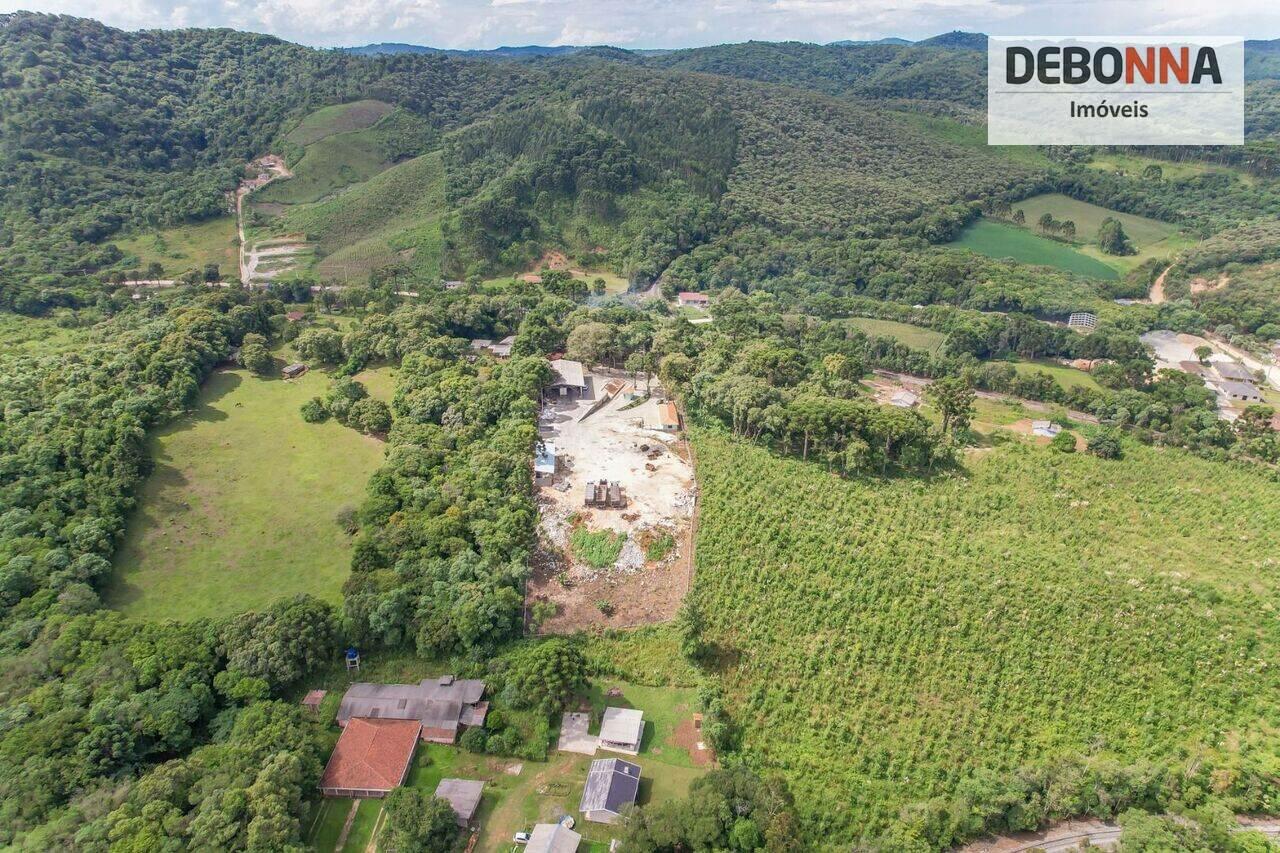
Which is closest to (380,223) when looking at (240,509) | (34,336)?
(34,336)

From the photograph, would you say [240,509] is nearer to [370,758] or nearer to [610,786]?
[370,758]

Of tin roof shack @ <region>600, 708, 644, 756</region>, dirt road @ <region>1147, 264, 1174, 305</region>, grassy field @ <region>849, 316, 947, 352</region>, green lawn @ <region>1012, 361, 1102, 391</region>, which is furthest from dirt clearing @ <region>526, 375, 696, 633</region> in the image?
dirt road @ <region>1147, 264, 1174, 305</region>

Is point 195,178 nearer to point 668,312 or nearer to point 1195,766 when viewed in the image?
point 668,312

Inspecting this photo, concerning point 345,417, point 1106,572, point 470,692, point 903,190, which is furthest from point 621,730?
point 903,190

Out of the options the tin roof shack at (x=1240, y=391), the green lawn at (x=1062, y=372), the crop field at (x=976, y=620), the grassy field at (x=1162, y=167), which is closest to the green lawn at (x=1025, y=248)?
the green lawn at (x=1062, y=372)

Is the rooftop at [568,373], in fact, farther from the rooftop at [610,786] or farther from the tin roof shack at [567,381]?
the rooftop at [610,786]

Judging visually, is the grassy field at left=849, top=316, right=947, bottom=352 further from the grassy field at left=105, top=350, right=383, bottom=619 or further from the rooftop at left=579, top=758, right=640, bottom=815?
the rooftop at left=579, top=758, right=640, bottom=815
